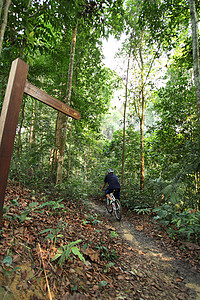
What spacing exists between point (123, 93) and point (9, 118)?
8.98 m

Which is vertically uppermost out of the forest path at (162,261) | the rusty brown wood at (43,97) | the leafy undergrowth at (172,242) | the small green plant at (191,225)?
the rusty brown wood at (43,97)

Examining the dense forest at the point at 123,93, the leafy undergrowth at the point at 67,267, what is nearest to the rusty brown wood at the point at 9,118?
the leafy undergrowth at the point at 67,267

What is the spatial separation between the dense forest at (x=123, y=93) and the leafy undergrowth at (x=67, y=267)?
5.72ft

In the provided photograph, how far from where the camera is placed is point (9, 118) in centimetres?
217

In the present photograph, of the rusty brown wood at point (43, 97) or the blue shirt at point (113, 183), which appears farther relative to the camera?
the blue shirt at point (113, 183)

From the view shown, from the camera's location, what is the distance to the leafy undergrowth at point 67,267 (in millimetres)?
2010

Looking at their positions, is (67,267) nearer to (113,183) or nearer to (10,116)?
(10,116)

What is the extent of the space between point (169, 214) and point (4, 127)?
5.51m

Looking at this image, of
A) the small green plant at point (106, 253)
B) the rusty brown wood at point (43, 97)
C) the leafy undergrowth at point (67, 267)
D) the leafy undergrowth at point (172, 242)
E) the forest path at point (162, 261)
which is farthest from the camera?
the leafy undergrowth at point (172, 242)

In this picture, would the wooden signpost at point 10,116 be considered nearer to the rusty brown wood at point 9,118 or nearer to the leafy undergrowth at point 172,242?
the rusty brown wood at point 9,118

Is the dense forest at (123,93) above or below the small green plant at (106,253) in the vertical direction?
above

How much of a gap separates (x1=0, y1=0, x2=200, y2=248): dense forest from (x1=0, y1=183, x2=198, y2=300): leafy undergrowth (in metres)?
1.74

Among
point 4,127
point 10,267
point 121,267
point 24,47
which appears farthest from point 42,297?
point 24,47

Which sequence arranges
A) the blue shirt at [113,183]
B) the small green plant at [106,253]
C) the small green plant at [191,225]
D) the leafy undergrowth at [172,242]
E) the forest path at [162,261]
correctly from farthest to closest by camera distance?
the blue shirt at [113,183], the small green plant at [191,225], the leafy undergrowth at [172,242], the small green plant at [106,253], the forest path at [162,261]
